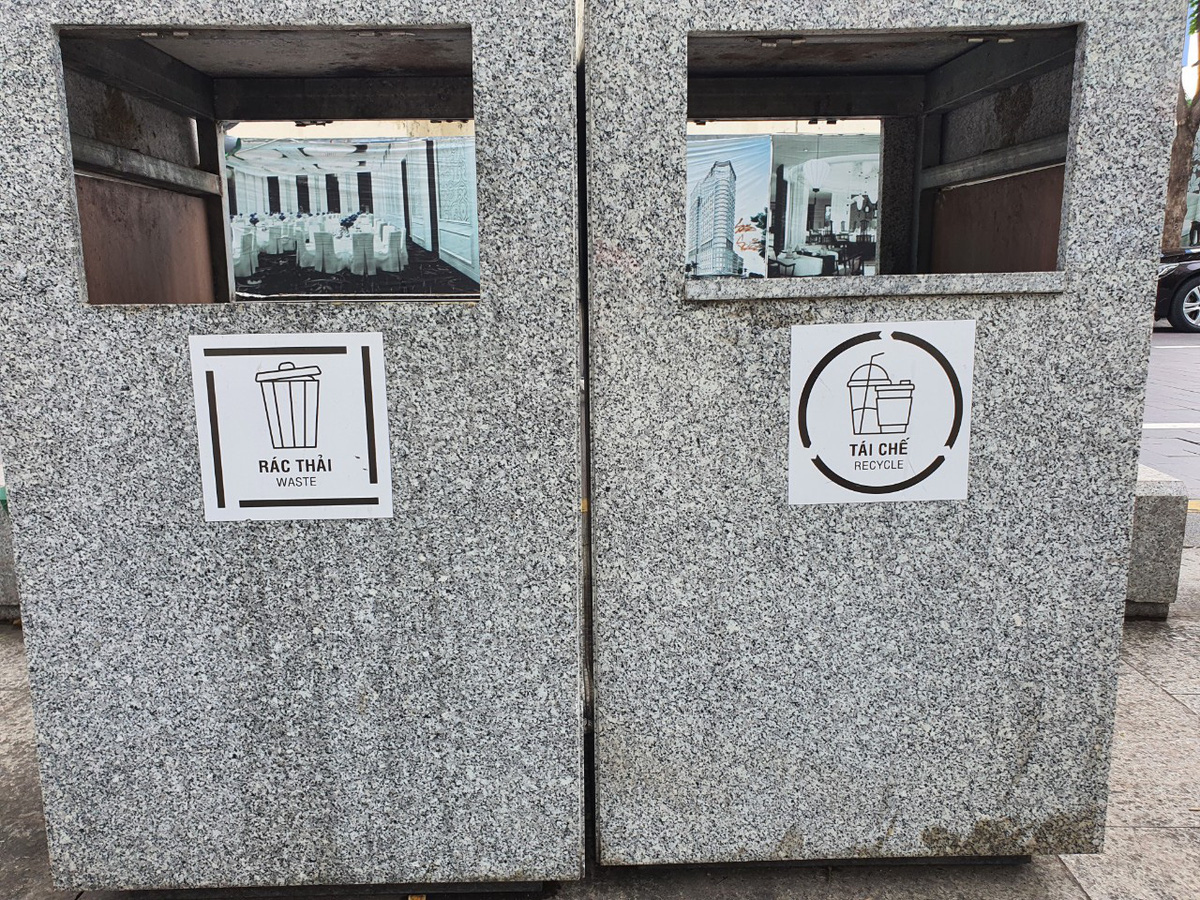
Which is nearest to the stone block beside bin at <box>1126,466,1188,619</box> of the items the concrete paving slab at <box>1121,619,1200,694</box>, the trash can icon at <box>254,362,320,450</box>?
the concrete paving slab at <box>1121,619,1200,694</box>

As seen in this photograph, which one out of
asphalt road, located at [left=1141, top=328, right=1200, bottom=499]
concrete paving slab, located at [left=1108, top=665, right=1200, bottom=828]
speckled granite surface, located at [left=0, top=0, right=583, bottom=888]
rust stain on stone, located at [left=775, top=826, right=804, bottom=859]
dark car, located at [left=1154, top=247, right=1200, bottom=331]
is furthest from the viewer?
dark car, located at [left=1154, top=247, right=1200, bottom=331]

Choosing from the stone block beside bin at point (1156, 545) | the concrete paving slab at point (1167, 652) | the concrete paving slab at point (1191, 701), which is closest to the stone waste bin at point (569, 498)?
the concrete paving slab at point (1191, 701)

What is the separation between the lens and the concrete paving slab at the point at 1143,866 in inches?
89.4

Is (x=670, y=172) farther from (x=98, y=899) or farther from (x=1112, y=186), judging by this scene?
(x=98, y=899)

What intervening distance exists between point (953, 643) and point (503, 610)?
1.10 metres

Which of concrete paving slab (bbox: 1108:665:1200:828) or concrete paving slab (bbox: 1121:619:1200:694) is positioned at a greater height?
concrete paving slab (bbox: 1121:619:1200:694)

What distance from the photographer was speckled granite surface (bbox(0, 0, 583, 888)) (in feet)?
6.21

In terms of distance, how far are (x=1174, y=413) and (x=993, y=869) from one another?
8.32 meters

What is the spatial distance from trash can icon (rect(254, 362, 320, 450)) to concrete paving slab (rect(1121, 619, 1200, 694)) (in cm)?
327

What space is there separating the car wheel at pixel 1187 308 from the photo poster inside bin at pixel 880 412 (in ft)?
51.9

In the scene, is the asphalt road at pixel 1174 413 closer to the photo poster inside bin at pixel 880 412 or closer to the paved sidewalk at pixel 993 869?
the paved sidewalk at pixel 993 869

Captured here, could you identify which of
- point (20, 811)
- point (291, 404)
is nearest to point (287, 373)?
point (291, 404)

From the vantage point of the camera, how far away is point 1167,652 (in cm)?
366

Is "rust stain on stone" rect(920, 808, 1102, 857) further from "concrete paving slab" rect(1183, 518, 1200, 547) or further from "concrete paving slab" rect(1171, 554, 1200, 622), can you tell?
"concrete paving slab" rect(1183, 518, 1200, 547)
